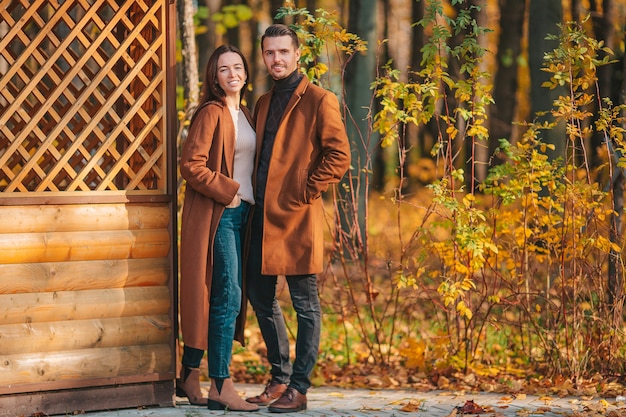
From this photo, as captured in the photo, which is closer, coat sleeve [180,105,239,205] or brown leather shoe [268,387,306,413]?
coat sleeve [180,105,239,205]

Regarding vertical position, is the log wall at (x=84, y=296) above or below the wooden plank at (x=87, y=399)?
above

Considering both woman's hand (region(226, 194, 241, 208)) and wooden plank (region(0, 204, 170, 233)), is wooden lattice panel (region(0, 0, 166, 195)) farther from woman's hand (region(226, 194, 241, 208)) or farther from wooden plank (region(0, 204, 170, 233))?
woman's hand (region(226, 194, 241, 208))

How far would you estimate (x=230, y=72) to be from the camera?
17.3 feet

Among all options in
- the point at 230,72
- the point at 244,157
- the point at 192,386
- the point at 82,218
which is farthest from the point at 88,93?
the point at 192,386

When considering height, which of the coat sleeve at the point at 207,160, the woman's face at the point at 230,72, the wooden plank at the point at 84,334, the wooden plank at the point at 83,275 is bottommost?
the wooden plank at the point at 84,334

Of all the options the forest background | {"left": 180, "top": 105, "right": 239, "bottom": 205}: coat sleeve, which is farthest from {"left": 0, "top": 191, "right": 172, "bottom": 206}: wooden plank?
the forest background

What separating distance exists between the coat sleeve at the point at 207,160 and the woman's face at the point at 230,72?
147mm

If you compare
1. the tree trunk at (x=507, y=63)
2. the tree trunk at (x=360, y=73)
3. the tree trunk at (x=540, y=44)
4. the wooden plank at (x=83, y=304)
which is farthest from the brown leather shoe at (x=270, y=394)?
the tree trunk at (x=507, y=63)

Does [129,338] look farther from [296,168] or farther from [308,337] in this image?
[296,168]

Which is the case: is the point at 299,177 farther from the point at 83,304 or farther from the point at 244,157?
the point at 83,304

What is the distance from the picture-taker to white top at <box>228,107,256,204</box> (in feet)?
17.4

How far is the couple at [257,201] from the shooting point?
5234mm

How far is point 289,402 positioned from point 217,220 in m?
1.12

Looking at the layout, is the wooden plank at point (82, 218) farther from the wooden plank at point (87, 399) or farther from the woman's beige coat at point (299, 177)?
the wooden plank at point (87, 399)
